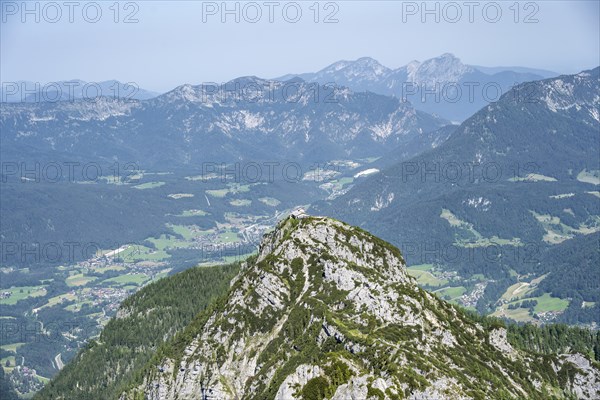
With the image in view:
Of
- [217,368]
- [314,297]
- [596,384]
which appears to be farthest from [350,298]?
[596,384]

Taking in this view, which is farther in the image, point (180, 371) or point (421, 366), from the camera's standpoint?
point (180, 371)

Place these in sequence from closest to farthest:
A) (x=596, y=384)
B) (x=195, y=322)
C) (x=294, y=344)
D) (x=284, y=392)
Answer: (x=284, y=392) < (x=294, y=344) < (x=596, y=384) < (x=195, y=322)

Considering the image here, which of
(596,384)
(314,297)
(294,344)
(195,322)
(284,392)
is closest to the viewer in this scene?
(284,392)

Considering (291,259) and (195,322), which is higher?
(291,259)

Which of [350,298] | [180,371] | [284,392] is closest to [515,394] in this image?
[350,298]

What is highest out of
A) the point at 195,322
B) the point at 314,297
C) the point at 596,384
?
the point at 314,297

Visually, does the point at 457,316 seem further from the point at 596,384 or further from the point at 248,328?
the point at 248,328
